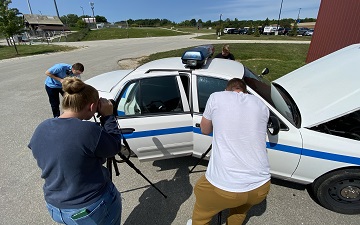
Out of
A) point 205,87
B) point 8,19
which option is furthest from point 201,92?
point 8,19

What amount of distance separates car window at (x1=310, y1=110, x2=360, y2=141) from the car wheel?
17.0 inches

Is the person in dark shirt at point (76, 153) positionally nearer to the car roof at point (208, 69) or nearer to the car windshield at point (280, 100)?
the car roof at point (208, 69)

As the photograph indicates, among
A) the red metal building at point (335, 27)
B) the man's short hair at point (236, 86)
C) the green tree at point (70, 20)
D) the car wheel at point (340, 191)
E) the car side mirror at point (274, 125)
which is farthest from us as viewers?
the green tree at point (70, 20)

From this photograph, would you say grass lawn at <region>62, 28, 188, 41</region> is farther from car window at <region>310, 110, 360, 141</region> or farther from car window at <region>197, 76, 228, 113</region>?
car window at <region>310, 110, 360, 141</region>

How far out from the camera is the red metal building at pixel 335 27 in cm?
819

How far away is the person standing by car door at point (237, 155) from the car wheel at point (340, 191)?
1281 mm

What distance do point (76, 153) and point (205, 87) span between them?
6.29 ft

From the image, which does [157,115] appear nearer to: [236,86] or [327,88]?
[236,86]

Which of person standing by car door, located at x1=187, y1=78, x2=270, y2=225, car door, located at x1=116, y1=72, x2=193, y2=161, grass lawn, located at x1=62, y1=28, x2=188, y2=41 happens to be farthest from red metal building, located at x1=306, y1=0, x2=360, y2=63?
grass lawn, located at x1=62, y1=28, x2=188, y2=41

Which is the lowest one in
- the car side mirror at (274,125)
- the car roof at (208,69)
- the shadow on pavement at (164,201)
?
the shadow on pavement at (164,201)

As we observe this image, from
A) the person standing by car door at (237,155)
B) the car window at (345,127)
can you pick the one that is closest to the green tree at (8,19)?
the person standing by car door at (237,155)

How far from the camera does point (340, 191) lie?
2404 mm

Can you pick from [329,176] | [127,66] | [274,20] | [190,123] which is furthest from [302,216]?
[274,20]

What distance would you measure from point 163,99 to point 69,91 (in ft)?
5.57
